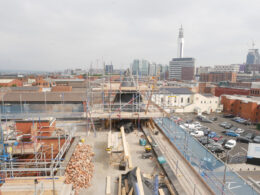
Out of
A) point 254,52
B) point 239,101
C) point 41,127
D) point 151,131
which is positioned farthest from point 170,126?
point 254,52

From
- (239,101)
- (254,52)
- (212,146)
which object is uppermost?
(254,52)

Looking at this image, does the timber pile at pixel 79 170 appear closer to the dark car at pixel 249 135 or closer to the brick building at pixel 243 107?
the dark car at pixel 249 135

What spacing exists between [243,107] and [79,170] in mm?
40558

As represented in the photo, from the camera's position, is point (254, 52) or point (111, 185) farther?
point (254, 52)

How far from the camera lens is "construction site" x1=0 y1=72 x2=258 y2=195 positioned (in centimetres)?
524

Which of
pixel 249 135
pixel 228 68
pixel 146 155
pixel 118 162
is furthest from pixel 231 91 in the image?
pixel 228 68

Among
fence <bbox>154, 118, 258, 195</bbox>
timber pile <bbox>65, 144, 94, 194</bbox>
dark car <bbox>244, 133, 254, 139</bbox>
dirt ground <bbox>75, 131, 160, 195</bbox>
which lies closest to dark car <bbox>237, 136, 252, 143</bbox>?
dark car <bbox>244, 133, 254, 139</bbox>

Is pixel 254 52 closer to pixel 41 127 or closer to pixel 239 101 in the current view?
pixel 239 101

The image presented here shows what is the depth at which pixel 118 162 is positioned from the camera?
6.92m

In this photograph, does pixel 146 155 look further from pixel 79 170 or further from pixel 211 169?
pixel 79 170

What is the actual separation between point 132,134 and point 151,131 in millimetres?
1200

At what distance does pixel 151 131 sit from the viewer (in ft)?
33.1

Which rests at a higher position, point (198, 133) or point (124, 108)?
point (124, 108)

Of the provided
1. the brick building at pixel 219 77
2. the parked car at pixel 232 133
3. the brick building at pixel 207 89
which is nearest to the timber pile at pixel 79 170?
the parked car at pixel 232 133
